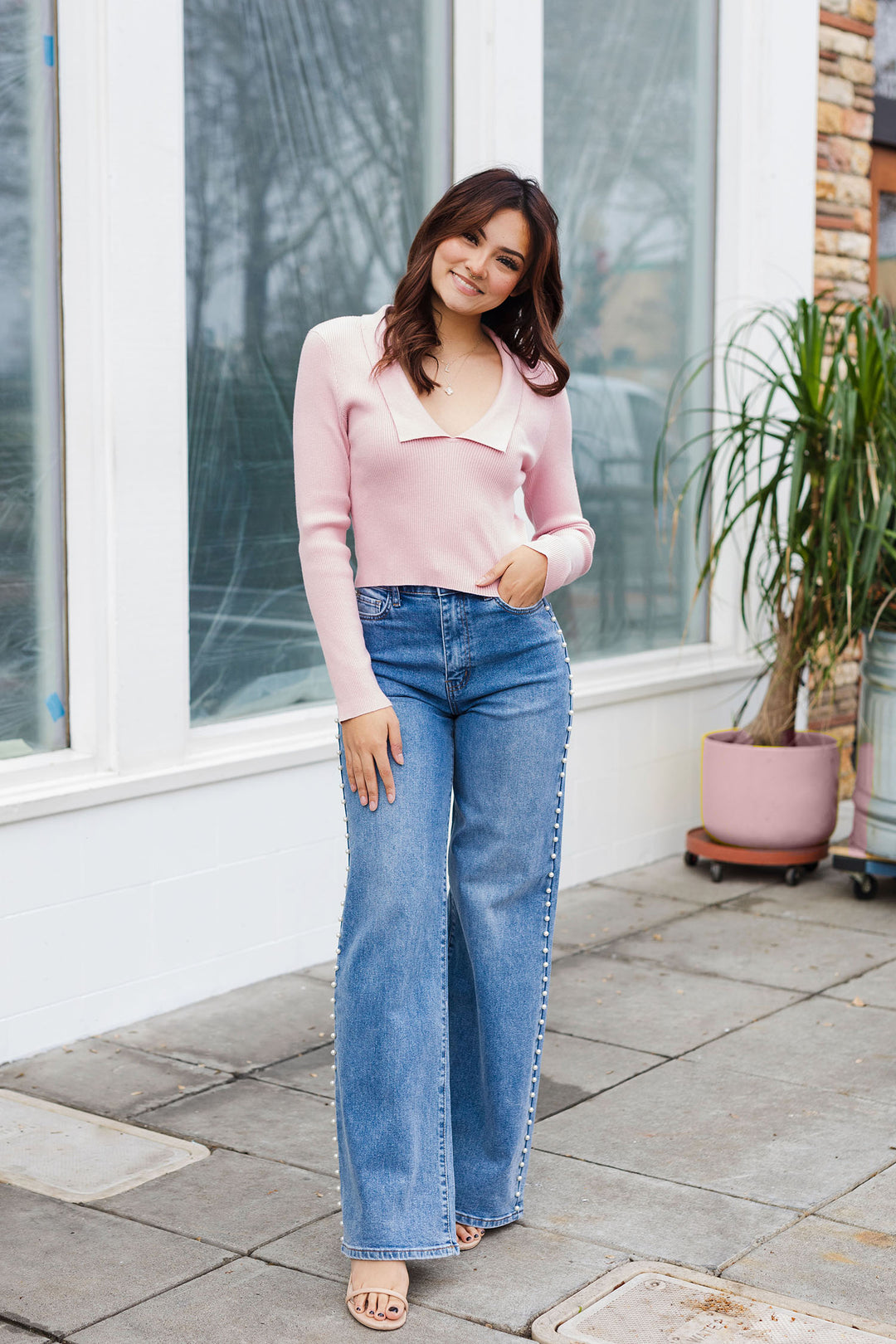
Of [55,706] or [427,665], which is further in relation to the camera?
[55,706]

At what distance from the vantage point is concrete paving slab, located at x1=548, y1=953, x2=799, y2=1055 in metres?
3.91

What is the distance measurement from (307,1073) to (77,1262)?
3.16 feet

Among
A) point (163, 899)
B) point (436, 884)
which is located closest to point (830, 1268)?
point (436, 884)

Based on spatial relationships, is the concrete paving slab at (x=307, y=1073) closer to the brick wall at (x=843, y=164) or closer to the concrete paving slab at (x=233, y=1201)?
the concrete paving slab at (x=233, y=1201)

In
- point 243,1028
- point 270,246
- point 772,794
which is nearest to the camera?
point 243,1028

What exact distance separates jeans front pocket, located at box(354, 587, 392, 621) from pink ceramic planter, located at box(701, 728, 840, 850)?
2.88 meters

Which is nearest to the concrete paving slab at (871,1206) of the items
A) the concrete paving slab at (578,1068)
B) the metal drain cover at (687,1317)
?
the metal drain cover at (687,1317)

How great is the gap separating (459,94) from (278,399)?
1117 millimetres

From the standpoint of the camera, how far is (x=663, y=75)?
226 inches

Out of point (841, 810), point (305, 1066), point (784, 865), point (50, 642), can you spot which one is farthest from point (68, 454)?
point (841, 810)

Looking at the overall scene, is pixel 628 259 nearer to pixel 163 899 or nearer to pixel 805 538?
pixel 805 538

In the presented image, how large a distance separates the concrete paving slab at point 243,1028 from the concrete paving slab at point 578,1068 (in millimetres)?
530

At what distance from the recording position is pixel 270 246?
440cm

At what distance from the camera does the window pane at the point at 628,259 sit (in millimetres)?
5406
